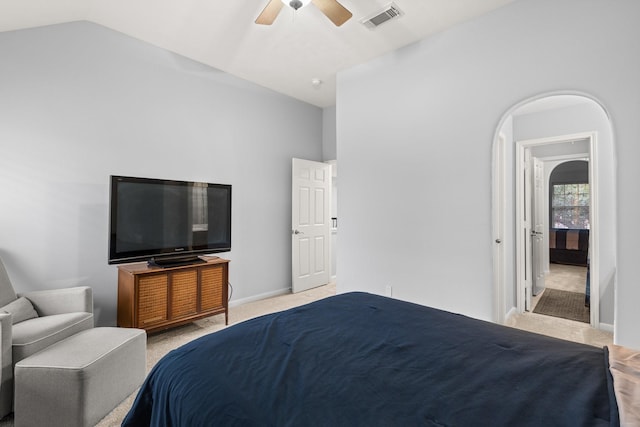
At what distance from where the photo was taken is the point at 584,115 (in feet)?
11.4

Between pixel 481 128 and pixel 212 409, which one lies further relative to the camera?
pixel 481 128

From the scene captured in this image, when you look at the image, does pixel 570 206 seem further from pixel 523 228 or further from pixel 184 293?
pixel 184 293

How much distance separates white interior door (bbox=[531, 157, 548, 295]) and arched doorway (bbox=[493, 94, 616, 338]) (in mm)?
753

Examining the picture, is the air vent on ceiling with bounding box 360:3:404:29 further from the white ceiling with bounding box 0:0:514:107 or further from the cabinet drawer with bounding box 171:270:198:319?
the cabinet drawer with bounding box 171:270:198:319

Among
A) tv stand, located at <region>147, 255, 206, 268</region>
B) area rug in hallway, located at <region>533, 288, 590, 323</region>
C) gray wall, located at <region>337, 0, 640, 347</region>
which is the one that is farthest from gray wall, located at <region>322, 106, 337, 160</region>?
area rug in hallway, located at <region>533, 288, 590, 323</region>

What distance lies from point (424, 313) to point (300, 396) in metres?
0.96

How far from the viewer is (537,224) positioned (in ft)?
14.6

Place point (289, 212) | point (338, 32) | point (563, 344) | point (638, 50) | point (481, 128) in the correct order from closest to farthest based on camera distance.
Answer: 1. point (563, 344)
2. point (638, 50)
3. point (481, 128)
4. point (338, 32)
5. point (289, 212)

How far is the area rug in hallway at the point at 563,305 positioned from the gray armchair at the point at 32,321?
4.62m

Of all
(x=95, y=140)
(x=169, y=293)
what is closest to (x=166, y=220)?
(x=169, y=293)

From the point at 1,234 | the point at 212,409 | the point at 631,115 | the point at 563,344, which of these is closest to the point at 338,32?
the point at 631,115

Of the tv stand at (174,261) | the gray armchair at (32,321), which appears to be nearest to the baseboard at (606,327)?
the tv stand at (174,261)

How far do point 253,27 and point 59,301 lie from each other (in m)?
2.79

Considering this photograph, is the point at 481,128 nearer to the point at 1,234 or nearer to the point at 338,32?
the point at 338,32
